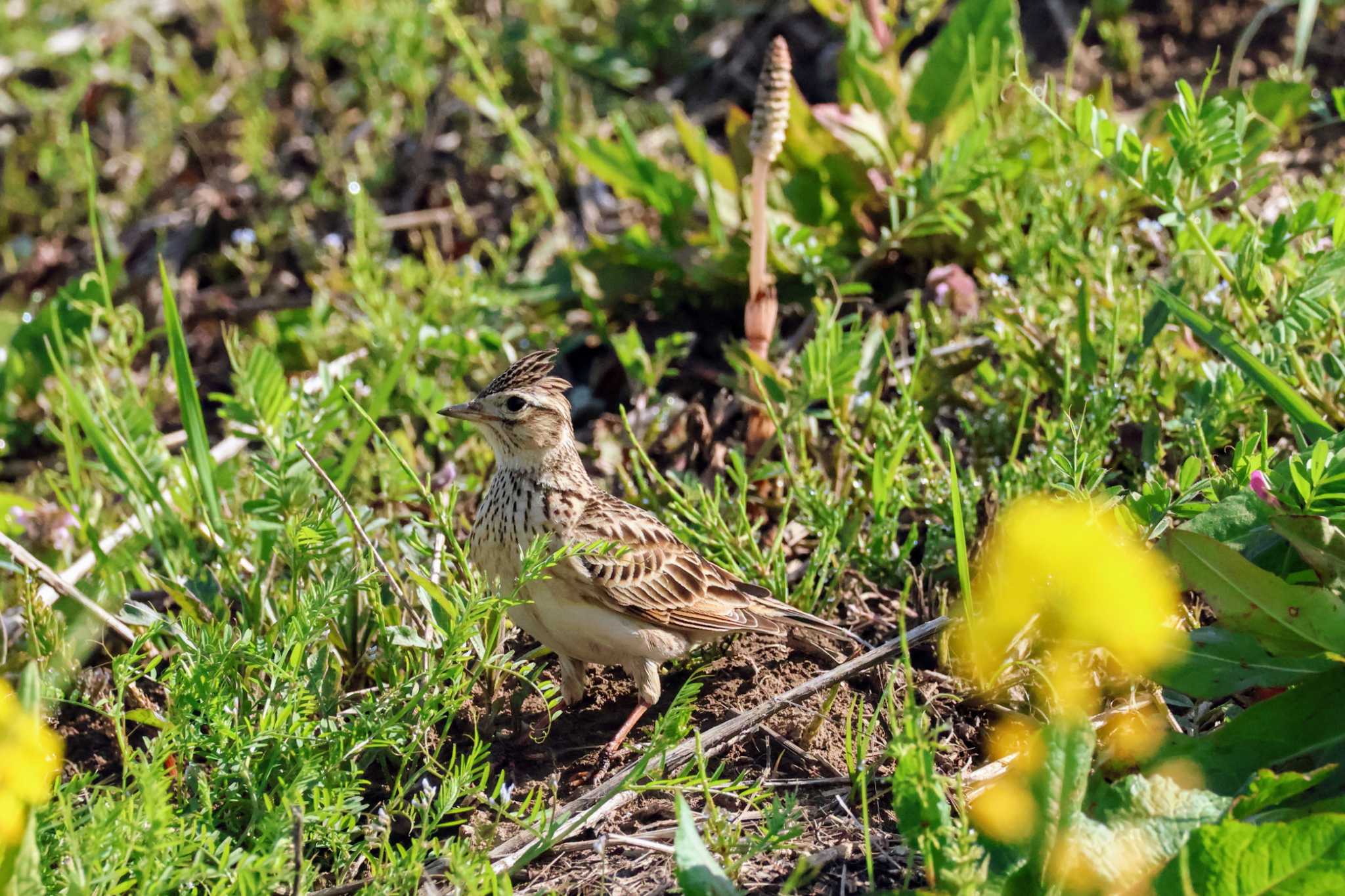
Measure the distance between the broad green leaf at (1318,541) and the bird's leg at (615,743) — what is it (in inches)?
73.6

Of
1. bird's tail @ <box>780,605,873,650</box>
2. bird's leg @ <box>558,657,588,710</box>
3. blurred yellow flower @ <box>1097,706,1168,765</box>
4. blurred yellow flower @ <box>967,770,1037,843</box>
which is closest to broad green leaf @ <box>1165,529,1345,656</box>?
blurred yellow flower @ <box>1097,706,1168,765</box>

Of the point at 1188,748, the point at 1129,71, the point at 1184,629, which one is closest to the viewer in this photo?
the point at 1188,748

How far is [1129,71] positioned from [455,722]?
494 cm

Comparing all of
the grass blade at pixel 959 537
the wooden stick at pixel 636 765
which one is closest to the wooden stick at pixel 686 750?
the wooden stick at pixel 636 765

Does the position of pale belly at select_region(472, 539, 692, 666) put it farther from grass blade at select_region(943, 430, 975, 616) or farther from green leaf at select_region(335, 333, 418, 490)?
grass blade at select_region(943, 430, 975, 616)

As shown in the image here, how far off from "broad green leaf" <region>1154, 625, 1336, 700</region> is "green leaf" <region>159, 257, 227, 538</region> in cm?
306

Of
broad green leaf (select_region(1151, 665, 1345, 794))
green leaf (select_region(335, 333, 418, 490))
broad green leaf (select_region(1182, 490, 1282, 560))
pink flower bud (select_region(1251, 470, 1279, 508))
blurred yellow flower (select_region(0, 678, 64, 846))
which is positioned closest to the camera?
blurred yellow flower (select_region(0, 678, 64, 846))

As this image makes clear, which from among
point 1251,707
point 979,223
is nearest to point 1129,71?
point 979,223

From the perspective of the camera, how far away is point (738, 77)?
303 inches

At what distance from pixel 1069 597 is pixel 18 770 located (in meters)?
2.01

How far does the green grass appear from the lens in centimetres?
350

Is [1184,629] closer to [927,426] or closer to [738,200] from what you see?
[927,426]

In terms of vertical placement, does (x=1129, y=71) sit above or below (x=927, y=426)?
above

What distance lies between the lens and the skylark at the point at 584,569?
162 inches
